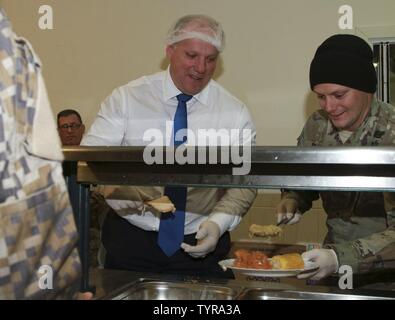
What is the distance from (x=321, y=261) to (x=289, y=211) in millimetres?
285

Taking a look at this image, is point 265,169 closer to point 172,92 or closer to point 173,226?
point 173,226

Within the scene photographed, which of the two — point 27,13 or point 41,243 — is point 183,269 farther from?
point 27,13

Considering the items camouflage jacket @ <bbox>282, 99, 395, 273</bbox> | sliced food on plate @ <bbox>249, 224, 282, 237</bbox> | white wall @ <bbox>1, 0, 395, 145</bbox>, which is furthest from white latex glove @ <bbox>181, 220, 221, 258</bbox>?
white wall @ <bbox>1, 0, 395, 145</bbox>

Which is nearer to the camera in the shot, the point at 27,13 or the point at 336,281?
the point at 336,281

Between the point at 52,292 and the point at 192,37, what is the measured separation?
1062mm

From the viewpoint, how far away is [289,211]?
1.33 m

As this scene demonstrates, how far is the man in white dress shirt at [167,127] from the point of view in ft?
4.53

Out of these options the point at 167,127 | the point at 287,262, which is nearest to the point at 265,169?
the point at 287,262

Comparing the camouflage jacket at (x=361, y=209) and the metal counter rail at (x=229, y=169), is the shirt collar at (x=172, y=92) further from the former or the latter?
the metal counter rail at (x=229, y=169)

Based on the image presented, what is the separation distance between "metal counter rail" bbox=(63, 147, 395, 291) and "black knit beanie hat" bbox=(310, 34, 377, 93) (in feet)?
1.85

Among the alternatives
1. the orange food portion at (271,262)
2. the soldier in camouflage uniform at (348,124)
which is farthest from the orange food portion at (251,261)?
the soldier in camouflage uniform at (348,124)

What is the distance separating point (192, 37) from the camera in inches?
62.4

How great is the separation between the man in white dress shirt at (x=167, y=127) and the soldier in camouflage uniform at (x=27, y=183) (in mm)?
618
